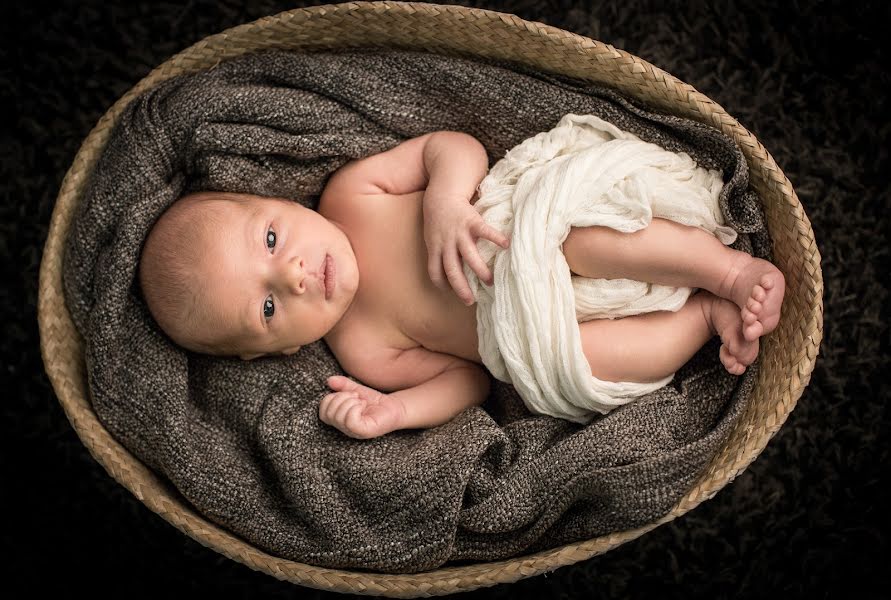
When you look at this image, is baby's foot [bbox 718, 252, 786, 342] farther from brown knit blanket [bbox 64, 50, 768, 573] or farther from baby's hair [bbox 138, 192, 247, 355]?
baby's hair [bbox 138, 192, 247, 355]

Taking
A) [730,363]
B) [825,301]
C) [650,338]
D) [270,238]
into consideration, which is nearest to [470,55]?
[270,238]

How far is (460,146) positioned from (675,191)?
42 centimetres

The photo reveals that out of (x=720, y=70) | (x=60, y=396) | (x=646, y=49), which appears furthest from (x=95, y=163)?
(x=720, y=70)

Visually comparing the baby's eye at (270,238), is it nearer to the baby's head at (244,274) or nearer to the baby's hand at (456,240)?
the baby's head at (244,274)

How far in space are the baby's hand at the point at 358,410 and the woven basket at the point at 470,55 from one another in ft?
0.84

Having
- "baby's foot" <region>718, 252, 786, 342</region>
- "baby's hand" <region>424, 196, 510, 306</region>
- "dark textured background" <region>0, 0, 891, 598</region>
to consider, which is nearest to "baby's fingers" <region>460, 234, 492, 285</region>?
"baby's hand" <region>424, 196, 510, 306</region>

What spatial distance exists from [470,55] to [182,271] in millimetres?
708

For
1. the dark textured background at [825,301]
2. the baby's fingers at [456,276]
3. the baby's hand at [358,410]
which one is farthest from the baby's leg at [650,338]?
the dark textured background at [825,301]

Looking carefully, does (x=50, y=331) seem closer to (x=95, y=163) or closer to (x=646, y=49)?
(x=95, y=163)

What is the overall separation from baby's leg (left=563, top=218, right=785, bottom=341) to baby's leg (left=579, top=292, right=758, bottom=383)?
0.21ft

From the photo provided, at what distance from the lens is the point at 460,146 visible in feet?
5.26

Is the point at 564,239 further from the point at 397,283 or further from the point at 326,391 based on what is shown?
the point at 326,391

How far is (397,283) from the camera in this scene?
63.5 inches

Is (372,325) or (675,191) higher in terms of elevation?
(675,191)
